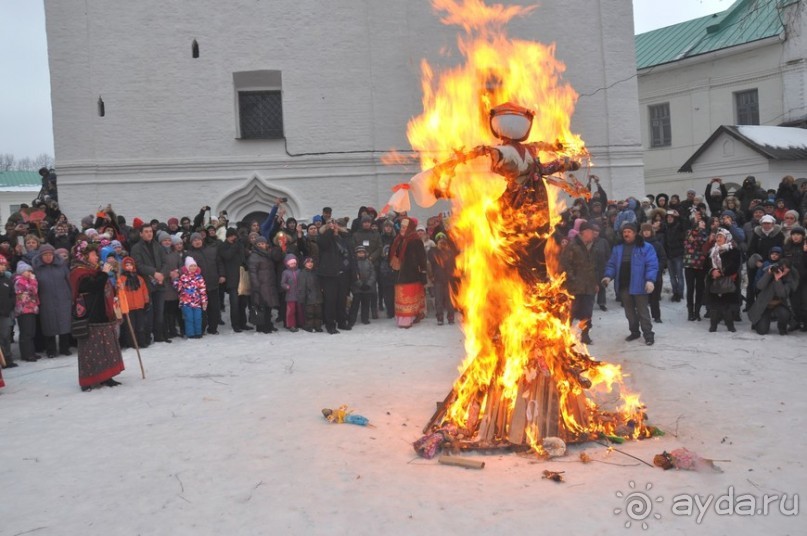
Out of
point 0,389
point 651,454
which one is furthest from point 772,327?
point 0,389

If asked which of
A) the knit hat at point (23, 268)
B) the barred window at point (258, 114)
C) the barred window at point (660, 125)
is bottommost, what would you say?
the knit hat at point (23, 268)

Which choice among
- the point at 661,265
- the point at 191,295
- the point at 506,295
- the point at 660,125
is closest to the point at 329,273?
the point at 191,295

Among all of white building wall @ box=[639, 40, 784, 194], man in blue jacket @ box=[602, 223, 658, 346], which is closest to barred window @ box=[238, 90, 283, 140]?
man in blue jacket @ box=[602, 223, 658, 346]

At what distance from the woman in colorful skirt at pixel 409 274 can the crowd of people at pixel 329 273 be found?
3cm

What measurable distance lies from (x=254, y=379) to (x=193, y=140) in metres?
10.7

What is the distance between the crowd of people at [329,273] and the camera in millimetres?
11188

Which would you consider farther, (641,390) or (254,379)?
(254,379)

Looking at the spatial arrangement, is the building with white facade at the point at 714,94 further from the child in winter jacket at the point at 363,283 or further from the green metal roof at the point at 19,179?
the green metal roof at the point at 19,179

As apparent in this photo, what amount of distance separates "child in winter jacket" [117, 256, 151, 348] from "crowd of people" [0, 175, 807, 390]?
2cm

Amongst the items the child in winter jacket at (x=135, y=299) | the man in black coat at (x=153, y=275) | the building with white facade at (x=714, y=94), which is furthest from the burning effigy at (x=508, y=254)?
the building with white facade at (x=714, y=94)

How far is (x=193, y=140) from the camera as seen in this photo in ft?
60.6

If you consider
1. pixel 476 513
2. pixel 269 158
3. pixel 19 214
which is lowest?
→ pixel 476 513

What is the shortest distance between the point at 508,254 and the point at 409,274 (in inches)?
272

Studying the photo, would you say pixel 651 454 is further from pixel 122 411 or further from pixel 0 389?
pixel 0 389
